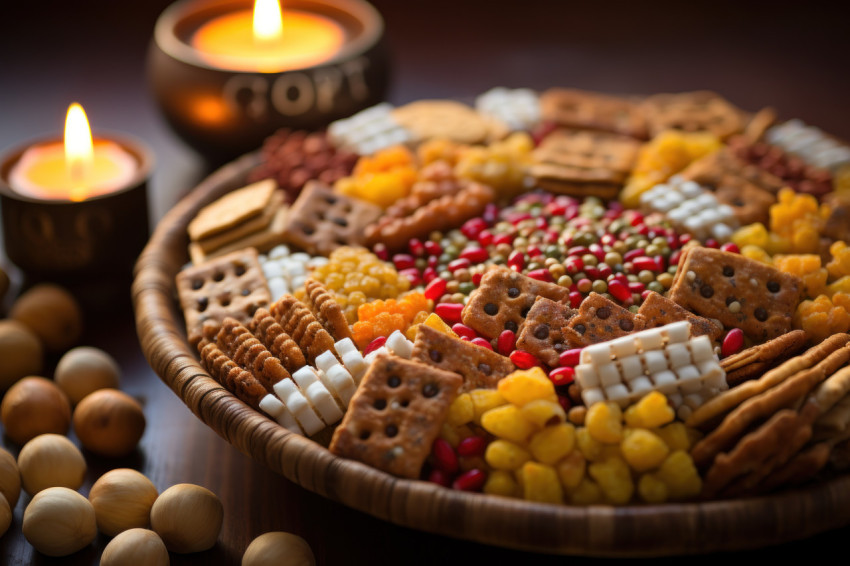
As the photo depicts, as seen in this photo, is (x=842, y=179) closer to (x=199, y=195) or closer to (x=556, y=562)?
(x=556, y=562)

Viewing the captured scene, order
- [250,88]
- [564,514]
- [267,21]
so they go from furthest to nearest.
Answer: [267,21]
[250,88]
[564,514]

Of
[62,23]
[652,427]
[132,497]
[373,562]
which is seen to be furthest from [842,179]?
[62,23]

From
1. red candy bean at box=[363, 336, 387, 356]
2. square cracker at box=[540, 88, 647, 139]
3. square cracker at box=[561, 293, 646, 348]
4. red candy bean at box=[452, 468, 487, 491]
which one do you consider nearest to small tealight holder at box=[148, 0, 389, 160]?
square cracker at box=[540, 88, 647, 139]

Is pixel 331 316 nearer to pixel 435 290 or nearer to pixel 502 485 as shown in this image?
pixel 435 290

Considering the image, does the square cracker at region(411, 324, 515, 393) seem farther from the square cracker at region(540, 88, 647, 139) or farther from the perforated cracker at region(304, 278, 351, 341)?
the square cracker at region(540, 88, 647, 139)

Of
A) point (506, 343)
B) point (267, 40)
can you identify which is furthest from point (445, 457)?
point (267, 40)
